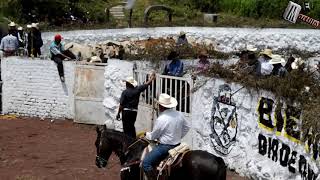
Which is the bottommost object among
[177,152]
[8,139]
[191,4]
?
[8,139]

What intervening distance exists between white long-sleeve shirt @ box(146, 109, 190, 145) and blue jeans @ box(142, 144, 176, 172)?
0.09 meters

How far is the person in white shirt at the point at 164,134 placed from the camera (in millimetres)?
9734

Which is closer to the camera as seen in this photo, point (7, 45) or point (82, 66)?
point (82, 66)

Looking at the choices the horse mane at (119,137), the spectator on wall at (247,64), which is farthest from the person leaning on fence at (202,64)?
the horse mane at (119,137)

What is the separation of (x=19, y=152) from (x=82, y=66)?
3.86 meters

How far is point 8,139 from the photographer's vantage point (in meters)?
16.6

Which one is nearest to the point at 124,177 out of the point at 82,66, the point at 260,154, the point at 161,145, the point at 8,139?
the point at 161,145

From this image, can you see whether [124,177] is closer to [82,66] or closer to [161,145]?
[161,145]

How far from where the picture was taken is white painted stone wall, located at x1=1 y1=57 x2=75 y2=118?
18.9 meters

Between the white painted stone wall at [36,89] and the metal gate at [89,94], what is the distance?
413 millimetres

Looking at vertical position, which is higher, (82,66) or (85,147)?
(82,66)

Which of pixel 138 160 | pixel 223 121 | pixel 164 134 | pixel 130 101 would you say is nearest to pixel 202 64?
pixel 130 101

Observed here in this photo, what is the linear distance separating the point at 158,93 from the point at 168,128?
5.55 metres

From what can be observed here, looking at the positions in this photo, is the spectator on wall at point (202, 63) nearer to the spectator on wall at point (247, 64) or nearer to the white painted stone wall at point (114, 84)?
the spectator on wall at point (247, 64)
